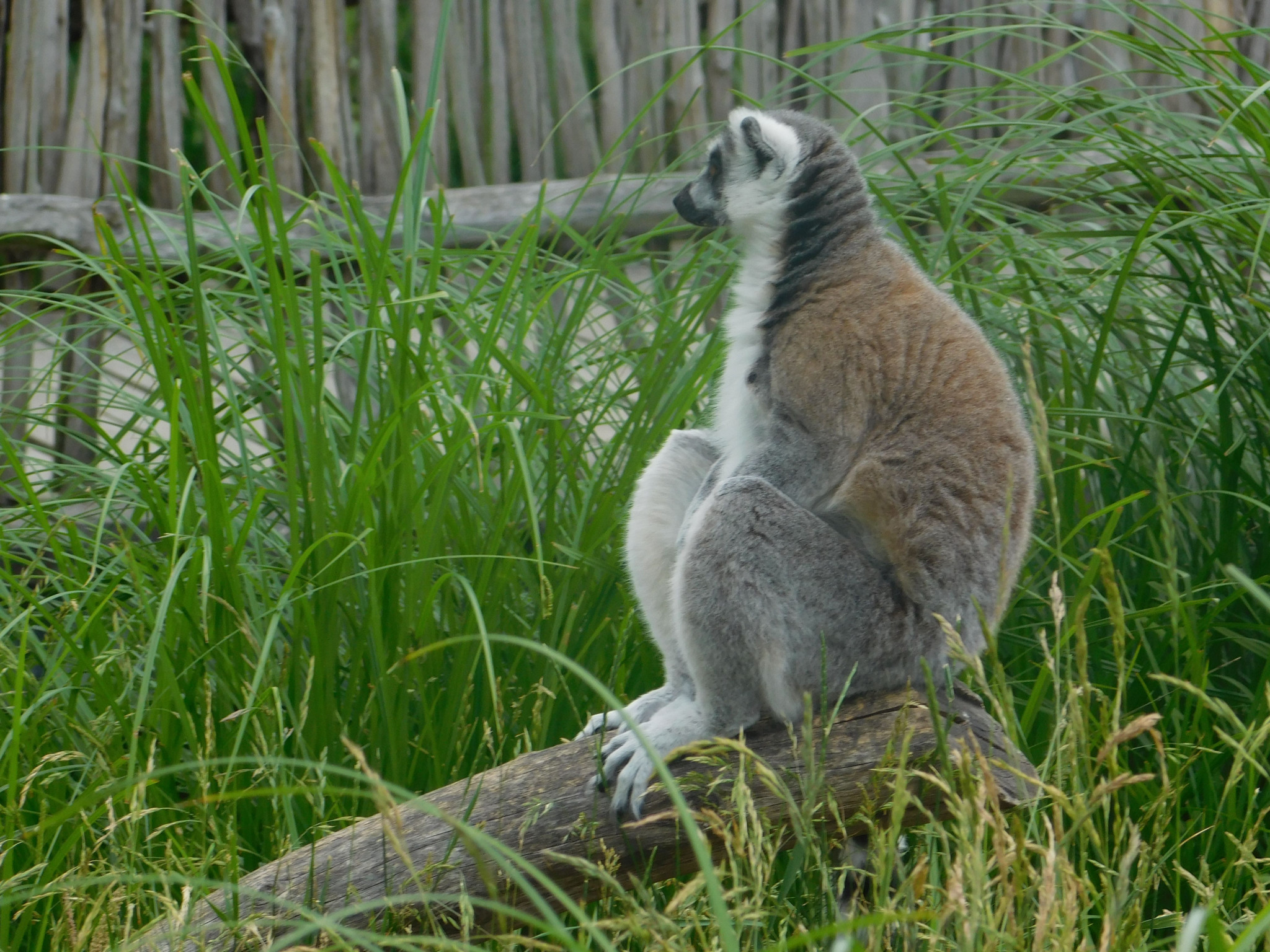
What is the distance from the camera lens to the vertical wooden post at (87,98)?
5.20m

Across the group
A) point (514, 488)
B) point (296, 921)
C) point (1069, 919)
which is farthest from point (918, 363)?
point (296, 921)

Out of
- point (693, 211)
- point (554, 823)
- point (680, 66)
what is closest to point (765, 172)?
point (693, 211)

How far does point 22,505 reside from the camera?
3.18 metres

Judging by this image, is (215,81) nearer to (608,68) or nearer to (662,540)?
(608,68)

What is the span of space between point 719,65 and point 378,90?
164 centimetres

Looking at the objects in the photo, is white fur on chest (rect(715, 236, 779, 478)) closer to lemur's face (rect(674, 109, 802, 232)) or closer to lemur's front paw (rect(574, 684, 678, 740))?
lemur's face (rect(674, 109, 802, 232))

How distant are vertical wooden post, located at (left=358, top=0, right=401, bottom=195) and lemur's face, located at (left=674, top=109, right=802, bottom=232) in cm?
290

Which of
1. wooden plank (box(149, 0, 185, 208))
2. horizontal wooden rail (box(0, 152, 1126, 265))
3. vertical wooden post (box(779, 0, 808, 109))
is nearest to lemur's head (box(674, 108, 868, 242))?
horizontal wooden rail (box(0, 152, 1126, 265))

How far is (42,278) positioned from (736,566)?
14.0 feet

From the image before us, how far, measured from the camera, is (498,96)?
563cm

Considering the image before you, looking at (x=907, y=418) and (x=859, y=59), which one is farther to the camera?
(x=859, y=59)

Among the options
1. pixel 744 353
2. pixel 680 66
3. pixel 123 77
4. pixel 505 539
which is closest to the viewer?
pixel 744 353

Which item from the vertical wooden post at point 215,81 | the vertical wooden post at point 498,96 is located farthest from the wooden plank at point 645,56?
the vertical wooden post at point 215,81

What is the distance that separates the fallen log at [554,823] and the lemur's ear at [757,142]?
1.33m
